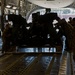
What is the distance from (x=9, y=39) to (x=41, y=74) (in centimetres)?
609

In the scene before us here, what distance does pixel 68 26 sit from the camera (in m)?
11.3

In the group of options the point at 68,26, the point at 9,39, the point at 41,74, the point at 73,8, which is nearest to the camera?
the point at 41,74

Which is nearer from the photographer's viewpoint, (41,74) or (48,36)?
(41,74)

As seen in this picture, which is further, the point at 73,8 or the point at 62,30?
the point at 73,8

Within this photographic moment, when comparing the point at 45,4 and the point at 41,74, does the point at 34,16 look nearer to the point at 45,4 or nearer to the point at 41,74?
the point at 41,74

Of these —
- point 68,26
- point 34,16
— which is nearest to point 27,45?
point 34,16

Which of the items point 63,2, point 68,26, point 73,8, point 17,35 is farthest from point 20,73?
point 73,8

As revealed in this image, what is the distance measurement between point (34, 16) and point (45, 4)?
17.4 meters

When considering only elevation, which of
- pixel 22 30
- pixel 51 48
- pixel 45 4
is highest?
pixel 45 4

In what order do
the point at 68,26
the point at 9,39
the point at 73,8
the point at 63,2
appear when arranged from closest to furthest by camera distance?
the point at 68,26 < the point at 9,39 < the point at 63,2 < the point at 73,8

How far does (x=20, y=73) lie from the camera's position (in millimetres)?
6418

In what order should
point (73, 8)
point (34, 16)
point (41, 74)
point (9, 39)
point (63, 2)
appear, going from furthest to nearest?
point (73, 8) → point (63, 2) → point (34, 16) → point (9, 39) → point (41, 74)

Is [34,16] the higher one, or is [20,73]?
[34,16]

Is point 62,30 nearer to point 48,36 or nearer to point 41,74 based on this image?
point 48,36
